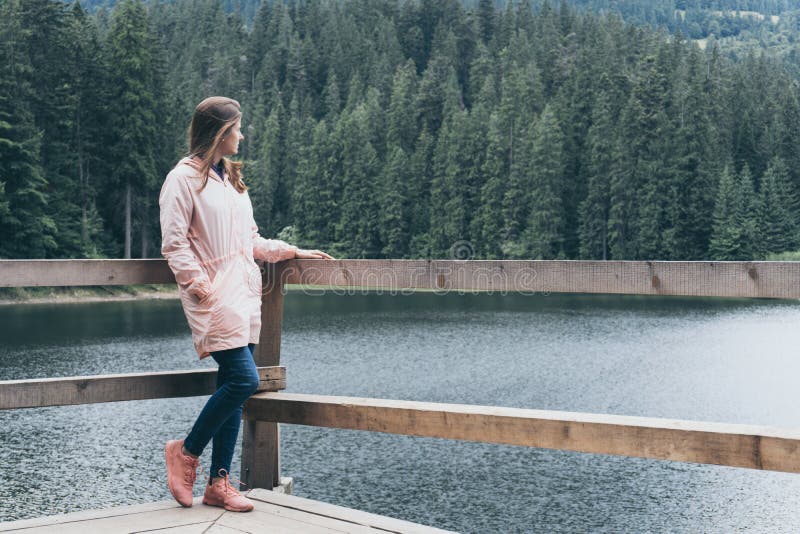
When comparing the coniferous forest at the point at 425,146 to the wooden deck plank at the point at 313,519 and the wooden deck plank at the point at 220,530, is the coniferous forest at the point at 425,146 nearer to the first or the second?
the wooden deck plank at the point at 313,519

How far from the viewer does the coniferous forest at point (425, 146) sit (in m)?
52.0

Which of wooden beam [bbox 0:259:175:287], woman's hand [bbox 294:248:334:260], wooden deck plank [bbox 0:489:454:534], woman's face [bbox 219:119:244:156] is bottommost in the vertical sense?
wooden deck plank [bbox 0:489:454:534]

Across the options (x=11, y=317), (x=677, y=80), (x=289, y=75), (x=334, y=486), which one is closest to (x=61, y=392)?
(x=334, y=486)

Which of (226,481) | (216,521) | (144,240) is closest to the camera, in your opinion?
→ (216,521)

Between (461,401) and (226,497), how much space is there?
17807 mm

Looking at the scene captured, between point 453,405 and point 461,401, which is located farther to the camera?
point 461,401

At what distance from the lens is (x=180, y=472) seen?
3.49 m

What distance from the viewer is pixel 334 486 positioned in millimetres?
13789

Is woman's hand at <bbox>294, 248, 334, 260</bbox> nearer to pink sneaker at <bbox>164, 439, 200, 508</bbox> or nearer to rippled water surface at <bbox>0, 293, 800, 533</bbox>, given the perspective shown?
pink sneaker at <bbox>164, 439, 200, 508</bbox>

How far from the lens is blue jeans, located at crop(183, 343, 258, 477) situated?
3.37 metres

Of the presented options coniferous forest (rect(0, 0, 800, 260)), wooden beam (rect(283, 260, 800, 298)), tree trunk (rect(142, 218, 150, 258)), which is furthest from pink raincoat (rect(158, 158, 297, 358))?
tree trunk (rect(142, 218, 150, 258))

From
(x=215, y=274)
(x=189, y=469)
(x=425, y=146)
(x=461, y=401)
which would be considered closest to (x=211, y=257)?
(x=215, y=274)

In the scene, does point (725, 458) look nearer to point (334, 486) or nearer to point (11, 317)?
point (334, 486)

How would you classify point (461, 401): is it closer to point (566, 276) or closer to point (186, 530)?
point (566, 276)
